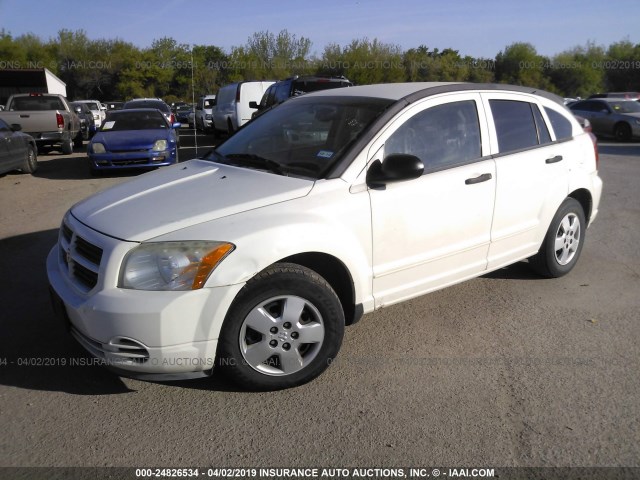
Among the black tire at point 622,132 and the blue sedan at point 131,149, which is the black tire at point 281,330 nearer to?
the blue sedan at point 131,149

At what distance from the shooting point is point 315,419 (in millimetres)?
3084

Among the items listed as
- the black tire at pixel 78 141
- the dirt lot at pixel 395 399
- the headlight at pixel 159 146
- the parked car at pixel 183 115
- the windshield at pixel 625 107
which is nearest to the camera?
the dirt lot at pixel 395 399

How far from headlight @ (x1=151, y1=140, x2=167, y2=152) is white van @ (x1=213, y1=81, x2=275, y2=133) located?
5512 mm

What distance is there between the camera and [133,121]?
1245cm

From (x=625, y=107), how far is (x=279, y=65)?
122 ft

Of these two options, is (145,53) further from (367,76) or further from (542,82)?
(542,82)

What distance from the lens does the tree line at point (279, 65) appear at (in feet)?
160

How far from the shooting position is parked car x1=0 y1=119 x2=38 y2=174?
1124cm

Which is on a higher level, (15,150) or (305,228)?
(15,150)

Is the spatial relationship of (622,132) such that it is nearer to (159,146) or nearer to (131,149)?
(159,146)

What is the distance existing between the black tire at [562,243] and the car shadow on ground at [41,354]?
3.07m

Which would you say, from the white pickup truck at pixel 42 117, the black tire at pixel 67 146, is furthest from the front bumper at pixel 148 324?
the black tire at pixel 67 146

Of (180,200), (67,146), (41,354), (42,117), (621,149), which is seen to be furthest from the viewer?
(621,149)

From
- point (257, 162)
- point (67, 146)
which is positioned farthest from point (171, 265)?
point (67, 146)
